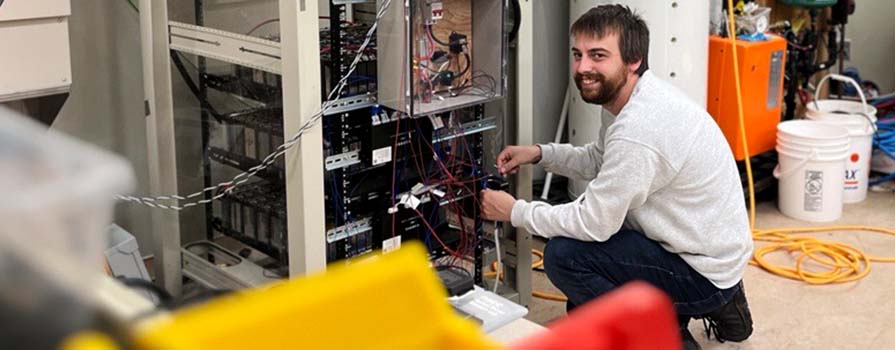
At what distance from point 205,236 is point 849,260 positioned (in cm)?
227

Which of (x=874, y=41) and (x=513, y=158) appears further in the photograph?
(x=874, y=41)

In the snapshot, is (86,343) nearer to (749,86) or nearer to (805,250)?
(805,250)

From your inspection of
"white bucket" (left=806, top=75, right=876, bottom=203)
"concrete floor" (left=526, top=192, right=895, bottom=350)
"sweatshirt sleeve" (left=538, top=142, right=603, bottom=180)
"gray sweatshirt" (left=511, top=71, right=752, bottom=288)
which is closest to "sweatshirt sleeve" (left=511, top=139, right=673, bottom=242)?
"gray sweatshirt" (left=511, top=71, right=752, bottom=288)

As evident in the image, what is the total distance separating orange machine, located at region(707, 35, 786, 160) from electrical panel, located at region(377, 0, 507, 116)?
1627 mm

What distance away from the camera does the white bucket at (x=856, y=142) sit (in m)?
4.27

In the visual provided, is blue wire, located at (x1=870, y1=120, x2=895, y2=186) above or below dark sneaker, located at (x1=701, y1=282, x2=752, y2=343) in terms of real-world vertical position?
above

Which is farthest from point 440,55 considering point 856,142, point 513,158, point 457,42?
point 856,142

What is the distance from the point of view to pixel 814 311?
3.24 meters

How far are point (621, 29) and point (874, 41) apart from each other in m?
3.18

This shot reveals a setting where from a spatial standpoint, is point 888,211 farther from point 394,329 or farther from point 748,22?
point 394,329

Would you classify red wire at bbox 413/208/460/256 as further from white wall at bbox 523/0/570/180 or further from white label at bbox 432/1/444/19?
white wall at bbox 523/0/570/180

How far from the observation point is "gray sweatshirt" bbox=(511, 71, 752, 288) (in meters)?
2.50

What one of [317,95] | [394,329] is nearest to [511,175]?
[317,95]

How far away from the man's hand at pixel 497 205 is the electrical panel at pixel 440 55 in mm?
291
